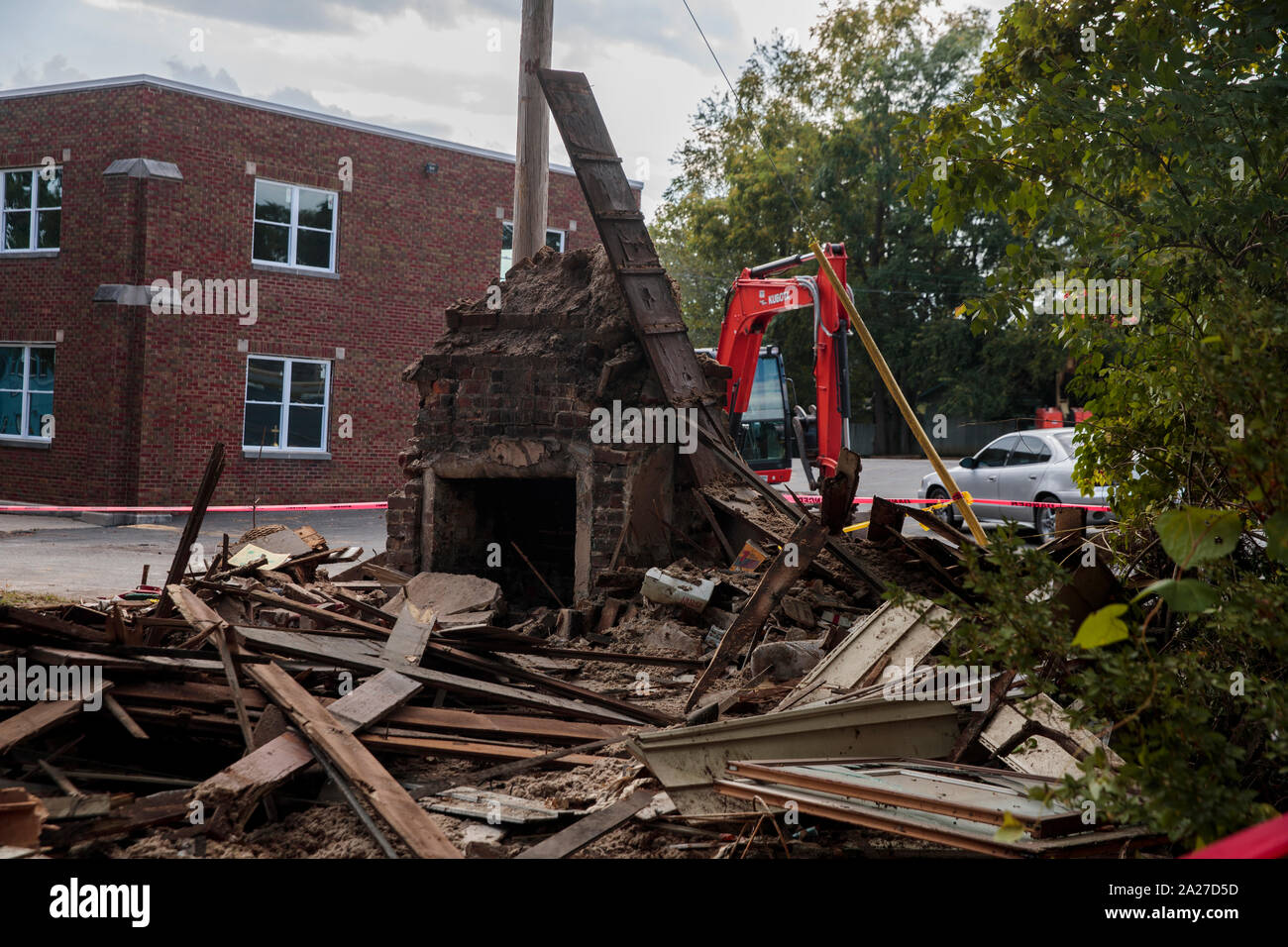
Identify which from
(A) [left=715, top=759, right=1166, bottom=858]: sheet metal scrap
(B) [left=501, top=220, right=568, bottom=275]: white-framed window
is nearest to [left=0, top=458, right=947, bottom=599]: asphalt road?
(B) [left=501, top=220, right=568, bottom=275]: white-framed window

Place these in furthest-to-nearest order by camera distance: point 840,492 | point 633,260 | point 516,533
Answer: point 516,533, point 633,260, point 840,492

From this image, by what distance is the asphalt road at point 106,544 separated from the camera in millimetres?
11148

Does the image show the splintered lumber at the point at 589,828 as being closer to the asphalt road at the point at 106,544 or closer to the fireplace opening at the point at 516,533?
the fireplace opening at the point at 516,533

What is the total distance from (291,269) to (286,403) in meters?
2.53

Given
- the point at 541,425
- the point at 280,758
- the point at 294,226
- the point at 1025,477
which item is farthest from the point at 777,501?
the point at 294,226

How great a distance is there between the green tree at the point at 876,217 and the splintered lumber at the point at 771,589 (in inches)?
1153

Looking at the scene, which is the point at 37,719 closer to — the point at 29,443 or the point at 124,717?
the point at 124,717

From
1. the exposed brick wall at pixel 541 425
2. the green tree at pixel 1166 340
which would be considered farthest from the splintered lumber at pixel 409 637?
the green tree at pixel 1166 340

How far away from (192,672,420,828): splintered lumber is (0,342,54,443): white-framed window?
17.3 m

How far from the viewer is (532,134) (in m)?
10.7

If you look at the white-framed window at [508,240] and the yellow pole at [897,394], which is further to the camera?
the white-framed window at [508,240]

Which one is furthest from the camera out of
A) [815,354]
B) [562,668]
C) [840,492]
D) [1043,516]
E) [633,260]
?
[1043,516]

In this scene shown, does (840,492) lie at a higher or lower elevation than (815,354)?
lower
